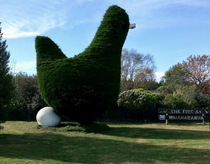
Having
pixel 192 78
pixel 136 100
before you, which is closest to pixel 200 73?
pixel 192 78

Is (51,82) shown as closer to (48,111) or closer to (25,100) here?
(48,111)

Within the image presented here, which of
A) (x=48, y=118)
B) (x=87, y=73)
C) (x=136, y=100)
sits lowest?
A: (x=48, y=118)

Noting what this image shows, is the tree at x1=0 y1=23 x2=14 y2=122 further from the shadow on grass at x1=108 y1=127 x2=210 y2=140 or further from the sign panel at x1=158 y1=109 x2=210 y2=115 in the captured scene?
the sign panel at x1=158 y1=109 x2=210 y2=115

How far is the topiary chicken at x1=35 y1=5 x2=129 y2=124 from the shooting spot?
547 inches

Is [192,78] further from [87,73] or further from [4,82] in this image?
[4,82]

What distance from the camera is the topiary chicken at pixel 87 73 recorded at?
45.5 ft

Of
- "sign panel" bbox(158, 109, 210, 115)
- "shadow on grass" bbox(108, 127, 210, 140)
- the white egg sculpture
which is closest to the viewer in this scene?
"shadow on grass" bbox(108, 127, 210, 140)

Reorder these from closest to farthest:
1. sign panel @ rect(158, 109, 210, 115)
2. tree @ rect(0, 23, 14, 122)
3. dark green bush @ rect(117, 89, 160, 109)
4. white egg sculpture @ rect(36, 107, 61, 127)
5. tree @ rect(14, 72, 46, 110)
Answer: tree @ rect(0, 23, 14, 122), white egg sculpture @ rect(36, 107, 61, 127), sign panel @ rect(158, 109, 210, 115), dark green bush @ rect(117, 89, 160, 109), tree @ rect(14, 72, 46, 110)

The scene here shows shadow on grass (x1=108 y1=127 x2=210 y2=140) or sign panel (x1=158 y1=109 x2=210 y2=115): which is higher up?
sign panel (x1=158 y1=109 x2=210 y2=115)

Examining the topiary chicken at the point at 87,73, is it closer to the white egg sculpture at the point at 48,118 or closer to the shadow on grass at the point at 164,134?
the white egg sculpture at the point at 48,118

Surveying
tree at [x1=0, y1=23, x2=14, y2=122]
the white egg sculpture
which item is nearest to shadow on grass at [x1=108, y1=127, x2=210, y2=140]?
the white egg sculpture

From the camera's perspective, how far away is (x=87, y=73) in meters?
14.0

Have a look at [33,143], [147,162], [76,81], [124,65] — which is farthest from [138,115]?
[124,65]

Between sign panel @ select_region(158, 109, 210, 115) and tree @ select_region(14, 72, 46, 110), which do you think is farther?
tree @ select_region(14, 72, 46, 110)
